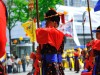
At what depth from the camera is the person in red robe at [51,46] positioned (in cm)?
636

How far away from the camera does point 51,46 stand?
653 cm

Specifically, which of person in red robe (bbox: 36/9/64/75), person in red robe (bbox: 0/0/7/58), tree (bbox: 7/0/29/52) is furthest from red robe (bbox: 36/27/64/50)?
tree (bbox: 7/0/29/52)

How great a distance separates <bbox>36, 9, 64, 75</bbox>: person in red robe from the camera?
20.9 ft

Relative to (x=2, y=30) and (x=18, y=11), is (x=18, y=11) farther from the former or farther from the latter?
(x=2, y=30)

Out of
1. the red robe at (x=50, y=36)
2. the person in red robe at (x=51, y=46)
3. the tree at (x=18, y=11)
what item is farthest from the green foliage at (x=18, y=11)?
the red robe at (x=50, y=36)

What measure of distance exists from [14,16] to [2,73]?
99.1ft

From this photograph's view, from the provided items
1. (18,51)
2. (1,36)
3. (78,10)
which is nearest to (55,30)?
(1,36)

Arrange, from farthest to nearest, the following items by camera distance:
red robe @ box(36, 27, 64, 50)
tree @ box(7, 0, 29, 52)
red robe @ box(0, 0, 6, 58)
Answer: tree @ box(7, 0, 29, 52)
red robe @ box(36, 27, 64, 50)
red robe @ box(0, 0, 6, 58)

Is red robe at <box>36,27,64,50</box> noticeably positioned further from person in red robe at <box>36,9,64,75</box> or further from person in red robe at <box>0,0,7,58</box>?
person in red robe at <box>0,0,7,58</box>

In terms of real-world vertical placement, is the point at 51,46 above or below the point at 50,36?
below

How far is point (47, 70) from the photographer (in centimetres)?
668

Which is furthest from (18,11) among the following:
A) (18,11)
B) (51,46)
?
(51,46)

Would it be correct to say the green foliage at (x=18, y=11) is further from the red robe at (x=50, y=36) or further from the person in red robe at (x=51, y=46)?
the red robe at (x=50, y=36)

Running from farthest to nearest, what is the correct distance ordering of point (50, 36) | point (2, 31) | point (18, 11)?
1. point (18, 11)
2. point (50, 36)
3. point (2, 31)
